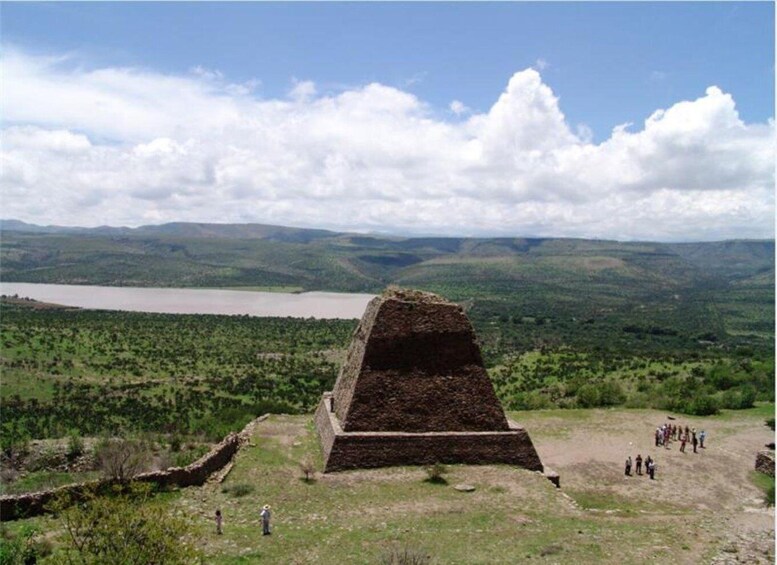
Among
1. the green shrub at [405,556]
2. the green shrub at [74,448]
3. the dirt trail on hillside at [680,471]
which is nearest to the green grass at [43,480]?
the green shrub at [74,448]

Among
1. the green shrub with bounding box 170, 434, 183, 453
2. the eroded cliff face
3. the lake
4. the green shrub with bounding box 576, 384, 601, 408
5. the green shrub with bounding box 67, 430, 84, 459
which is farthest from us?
the lake

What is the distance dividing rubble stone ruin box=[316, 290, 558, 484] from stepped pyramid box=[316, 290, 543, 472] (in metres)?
0.03

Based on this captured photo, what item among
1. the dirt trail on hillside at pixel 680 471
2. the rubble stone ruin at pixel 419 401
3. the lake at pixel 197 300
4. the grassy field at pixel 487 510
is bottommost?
A: the lake at pixel 197 300

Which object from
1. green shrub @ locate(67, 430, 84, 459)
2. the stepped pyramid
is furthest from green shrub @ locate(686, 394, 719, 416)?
green shrub @ locate(67, 430, 84, 459)

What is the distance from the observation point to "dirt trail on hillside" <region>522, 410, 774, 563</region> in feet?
44.1

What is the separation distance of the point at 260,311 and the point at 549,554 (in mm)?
96715

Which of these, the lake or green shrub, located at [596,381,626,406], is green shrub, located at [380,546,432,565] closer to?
green shrub, located at [596,381,626,406]

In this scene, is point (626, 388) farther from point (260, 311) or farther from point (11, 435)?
point (260, 311)

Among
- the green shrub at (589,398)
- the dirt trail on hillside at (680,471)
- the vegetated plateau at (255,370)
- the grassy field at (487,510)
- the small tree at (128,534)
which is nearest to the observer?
the small tree at (128,534)

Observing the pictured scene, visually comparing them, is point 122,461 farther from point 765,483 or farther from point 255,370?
point 255,370

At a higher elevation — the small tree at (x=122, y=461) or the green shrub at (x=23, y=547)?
the green shrub at (x=23, y=547)

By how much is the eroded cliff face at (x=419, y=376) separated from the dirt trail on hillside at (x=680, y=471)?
395 centimetres

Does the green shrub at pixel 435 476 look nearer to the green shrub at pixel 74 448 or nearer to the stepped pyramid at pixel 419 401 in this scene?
the stepped pyramid at pixel 419 401

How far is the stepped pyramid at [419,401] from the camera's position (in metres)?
17.6
